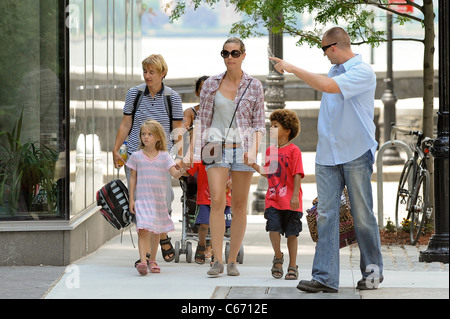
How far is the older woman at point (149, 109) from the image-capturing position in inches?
347

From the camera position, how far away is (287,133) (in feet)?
27.0

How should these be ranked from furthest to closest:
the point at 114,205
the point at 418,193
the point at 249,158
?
the point at 418,193 < the point at 114,205 < the point at 249,158

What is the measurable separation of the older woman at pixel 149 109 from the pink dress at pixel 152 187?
1.43ft

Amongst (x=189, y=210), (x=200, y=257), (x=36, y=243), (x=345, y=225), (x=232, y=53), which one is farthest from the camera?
(x=189, y=210)

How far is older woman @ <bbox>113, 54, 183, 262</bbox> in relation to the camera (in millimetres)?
8820

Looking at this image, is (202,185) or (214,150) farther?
(202,185)

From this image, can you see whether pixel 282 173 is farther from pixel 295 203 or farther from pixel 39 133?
pixel 39 133

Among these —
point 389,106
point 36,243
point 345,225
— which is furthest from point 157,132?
point 389,106

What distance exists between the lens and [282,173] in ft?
26.5

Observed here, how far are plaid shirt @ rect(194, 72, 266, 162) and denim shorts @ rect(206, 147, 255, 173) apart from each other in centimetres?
12

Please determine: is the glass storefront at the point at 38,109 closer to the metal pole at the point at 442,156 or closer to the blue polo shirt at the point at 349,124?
the blue polo shirt at the point at 349,124

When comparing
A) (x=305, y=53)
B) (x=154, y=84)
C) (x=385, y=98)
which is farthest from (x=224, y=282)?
(x=305, y=53)

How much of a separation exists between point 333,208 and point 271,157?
1.05 m

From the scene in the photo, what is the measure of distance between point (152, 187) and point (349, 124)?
192 centimetres
